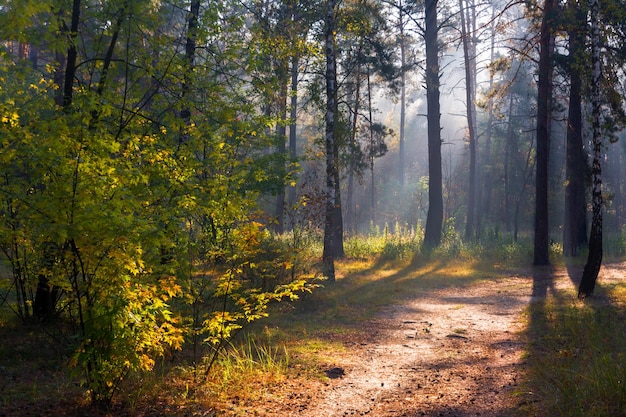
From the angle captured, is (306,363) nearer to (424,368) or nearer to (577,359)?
(424,368)

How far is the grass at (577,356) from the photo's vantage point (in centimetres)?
452

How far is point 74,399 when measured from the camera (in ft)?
17.5

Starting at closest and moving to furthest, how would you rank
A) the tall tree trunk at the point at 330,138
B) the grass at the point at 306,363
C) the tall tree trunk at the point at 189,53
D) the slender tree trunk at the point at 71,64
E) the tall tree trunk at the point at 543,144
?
the grass at the point at 306,363 < the slender tree trunk at the point at 71,64 < the tall tree trunk at the point at 189,53 < the tall tree trunk at the point at 330,138 < the tall tree trunk at the point at 543,144

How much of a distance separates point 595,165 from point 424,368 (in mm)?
5413

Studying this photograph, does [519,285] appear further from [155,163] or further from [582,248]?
[155,163]

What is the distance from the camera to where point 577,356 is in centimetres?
631

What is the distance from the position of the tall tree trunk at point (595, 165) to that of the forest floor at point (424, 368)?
917 mm

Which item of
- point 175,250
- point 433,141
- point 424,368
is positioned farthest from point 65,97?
point 433,141

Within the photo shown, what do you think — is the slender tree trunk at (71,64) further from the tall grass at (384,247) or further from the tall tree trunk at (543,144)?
the tall grass at (384,247)

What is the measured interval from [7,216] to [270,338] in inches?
152

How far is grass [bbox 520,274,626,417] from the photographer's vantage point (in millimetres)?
4516

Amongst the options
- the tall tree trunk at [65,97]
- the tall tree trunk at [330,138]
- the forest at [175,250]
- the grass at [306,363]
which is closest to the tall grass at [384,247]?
the forest at [175,250]

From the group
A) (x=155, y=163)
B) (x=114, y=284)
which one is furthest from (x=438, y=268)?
(x=114, y=284)

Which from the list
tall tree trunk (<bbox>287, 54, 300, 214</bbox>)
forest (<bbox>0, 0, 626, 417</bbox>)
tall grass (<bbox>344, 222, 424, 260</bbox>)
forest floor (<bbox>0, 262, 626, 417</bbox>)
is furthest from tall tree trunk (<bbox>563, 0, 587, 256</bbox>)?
tall tree trunk (<bbox>287, 54, 300, 214</bbox>)
